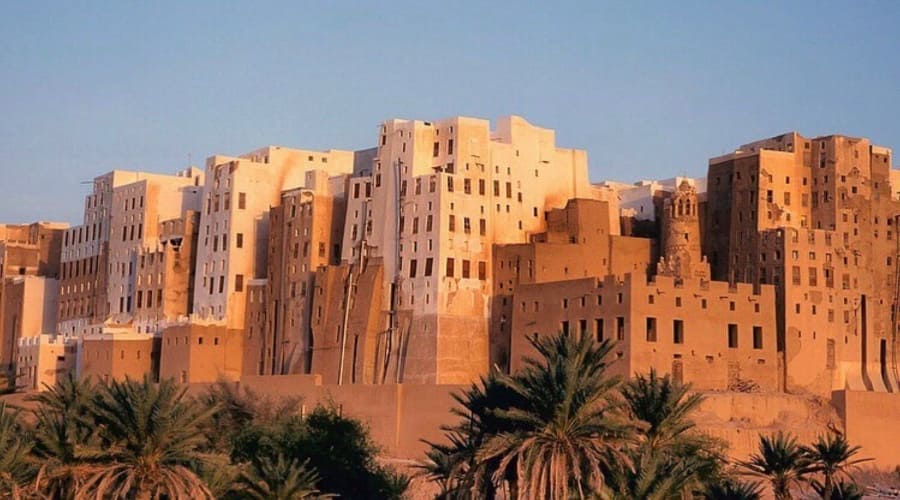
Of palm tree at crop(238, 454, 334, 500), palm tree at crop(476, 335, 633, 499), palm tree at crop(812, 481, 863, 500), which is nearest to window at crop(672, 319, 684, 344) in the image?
palm tree at crop(812, 481, 863, 500)

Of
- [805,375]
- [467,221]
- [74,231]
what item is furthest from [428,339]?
[74,231]

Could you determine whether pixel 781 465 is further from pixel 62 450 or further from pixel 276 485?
pixel 62 450

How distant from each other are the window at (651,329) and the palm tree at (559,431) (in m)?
26.5

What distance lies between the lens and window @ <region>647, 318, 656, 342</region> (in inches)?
2820

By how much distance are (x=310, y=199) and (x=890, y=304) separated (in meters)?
24.9

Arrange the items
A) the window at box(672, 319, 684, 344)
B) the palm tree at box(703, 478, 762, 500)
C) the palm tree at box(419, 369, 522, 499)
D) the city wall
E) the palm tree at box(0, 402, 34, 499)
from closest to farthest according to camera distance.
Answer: the palm tree at box(0, 402, 34, 499), the palm tree at box(419, 369, 522, 499), the palm tree at box(703, 478, 762, 500), the city wall, the window at box(672, 319, 684, 344)

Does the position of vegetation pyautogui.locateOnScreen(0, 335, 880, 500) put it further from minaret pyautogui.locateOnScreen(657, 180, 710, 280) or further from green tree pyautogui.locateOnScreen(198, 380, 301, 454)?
minaret pyautogui.locateOnScreen(657, 180, 710, 280)

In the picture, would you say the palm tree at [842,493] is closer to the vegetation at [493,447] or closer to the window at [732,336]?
the vegetation at [493,447]

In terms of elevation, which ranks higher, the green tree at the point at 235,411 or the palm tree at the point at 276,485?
the green tree at the point at 235,411

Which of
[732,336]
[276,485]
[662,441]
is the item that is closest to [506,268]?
[732,336]

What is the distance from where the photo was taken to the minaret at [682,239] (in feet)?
254

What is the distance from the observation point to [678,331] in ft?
238

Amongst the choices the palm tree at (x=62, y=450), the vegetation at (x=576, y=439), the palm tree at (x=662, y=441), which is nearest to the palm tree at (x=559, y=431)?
the vegetation at (x=576, y=439)

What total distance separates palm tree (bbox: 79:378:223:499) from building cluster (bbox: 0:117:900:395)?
27813 millimetres
